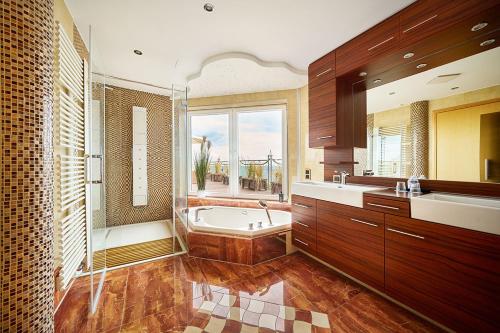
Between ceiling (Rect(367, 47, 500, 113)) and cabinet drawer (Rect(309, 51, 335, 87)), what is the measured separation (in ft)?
1.63

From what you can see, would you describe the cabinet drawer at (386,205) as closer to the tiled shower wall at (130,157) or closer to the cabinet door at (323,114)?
the cabinet door at (323,114)

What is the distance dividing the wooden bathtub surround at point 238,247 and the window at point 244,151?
116 centimetres

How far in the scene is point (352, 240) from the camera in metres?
1.87

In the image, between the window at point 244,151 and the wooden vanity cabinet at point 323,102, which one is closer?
the wooden vanity cabinet at point 323,102

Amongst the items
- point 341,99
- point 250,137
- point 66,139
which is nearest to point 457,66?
point 341,99

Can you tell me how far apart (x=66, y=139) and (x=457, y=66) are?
3252mm

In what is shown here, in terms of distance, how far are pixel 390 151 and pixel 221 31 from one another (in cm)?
211

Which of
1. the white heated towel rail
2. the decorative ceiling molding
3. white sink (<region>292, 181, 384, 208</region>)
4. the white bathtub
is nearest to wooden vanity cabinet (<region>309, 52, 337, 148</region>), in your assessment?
the decorative ceiling molding

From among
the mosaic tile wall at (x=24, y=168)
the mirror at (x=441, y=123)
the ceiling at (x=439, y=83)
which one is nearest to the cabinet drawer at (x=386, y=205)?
the mirror at (x=441, y=123)

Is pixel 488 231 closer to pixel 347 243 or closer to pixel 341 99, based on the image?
pixel 347 243

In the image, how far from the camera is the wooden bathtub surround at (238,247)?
7.57ft

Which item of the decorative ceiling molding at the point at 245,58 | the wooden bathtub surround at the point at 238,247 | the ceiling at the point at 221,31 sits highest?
the ceiling at the point at 221,31

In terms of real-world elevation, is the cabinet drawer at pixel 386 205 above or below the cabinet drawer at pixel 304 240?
above

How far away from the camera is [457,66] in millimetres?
1694
